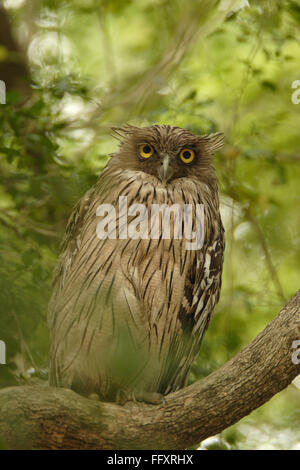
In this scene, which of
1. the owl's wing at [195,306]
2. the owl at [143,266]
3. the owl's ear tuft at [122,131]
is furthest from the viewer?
the owl's ear tuft at [122,131]

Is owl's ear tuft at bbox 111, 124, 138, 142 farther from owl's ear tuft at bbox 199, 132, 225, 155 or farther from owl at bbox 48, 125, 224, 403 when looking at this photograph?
owl's ear tuft at bbox 199, 132, 225, 155

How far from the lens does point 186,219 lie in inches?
104

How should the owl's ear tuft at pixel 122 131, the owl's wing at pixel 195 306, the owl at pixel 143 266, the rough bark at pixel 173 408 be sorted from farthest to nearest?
1. the owl's ear tuft at pixel 122 131
2. the owl's wing at pixel 195 306
3. the owl at pixel 143 266
4. the rough bark at pixel 173 408

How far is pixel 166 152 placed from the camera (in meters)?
2.63

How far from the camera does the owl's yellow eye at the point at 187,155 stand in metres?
2.70

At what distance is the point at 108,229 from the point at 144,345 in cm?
54

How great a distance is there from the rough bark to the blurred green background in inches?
6.1

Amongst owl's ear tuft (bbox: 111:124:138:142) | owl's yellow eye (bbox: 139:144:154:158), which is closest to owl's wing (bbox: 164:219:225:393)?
owl's yellow eye (bbox: 139:144:154:158)

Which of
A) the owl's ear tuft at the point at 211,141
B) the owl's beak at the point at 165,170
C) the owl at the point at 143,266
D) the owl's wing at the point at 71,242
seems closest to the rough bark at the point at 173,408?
the owl at the point at 143,266

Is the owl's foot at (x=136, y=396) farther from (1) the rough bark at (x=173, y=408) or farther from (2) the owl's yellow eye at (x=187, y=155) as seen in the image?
(2) the owl's yellow eye at (x=187, y=155)

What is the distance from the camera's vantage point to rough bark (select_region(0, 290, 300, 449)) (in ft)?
7.00

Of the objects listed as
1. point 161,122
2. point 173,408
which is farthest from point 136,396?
point 161,122

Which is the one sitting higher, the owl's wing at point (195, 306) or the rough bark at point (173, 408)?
the owl's wing at point (195, 306)
